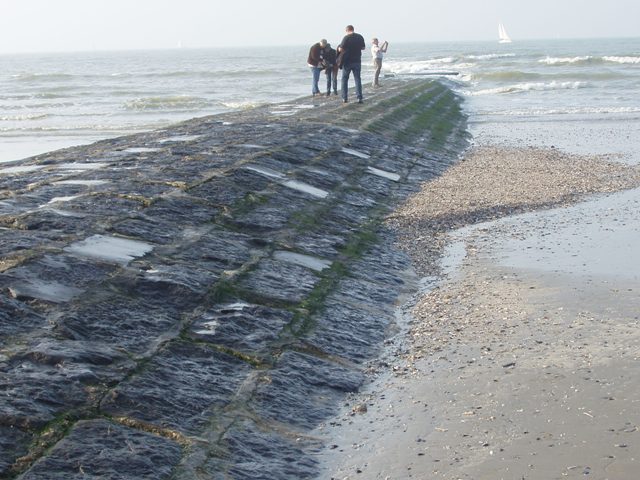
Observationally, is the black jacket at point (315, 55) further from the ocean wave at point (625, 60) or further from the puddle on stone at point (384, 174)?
the ocean wave at point (625, 60)

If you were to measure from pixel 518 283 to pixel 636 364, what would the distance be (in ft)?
7.20

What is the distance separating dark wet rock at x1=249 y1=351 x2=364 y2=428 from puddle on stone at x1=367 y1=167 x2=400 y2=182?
321 inches

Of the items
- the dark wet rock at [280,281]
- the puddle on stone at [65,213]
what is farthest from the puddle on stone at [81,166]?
the dark wet rock at [280,281]

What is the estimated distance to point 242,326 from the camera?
20.4ft

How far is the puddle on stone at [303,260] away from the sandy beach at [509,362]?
996mm

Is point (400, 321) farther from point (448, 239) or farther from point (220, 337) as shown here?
point (448, 239)

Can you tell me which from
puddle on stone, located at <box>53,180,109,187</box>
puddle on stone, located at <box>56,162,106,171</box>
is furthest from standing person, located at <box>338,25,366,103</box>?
puddle on stone, located at <box>53,180,109,187</box>

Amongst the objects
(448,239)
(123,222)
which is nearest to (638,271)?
(448,239)

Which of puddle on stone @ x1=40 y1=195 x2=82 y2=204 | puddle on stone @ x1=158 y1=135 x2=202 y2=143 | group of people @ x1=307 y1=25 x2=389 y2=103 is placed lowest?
puddle on stone @ x1=158 y1=135 x2=202 y2=143

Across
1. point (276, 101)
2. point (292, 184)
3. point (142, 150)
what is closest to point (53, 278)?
point (292, 184)

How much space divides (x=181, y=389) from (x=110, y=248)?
2.39 meters

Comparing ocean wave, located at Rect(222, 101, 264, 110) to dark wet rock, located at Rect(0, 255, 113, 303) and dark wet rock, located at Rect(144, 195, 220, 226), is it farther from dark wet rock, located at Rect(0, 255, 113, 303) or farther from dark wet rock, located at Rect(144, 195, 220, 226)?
dark wet rock, located at Rect(0, 255, 113, 303)

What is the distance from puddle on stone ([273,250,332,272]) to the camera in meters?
8.02

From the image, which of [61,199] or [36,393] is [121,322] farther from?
[61,199]
